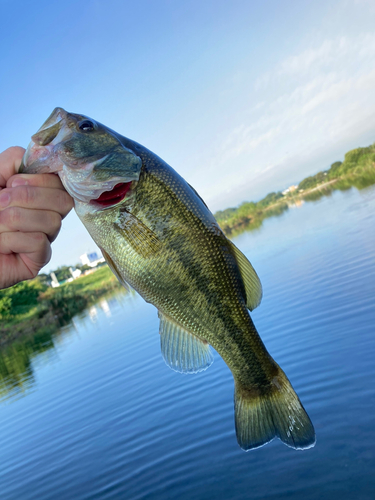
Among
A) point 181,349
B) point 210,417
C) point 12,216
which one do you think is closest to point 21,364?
point 210,417

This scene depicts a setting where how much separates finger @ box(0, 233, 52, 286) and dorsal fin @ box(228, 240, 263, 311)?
1230mm

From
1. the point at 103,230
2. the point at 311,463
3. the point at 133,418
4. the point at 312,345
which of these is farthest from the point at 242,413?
the point at 133,418

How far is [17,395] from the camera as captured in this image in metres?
22.2

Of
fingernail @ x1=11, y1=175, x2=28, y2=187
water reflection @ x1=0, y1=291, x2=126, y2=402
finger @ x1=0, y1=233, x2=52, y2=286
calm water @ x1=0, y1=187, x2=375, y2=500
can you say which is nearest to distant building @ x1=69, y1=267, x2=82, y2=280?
water reflection @ x1=0, y1=291, x2=126, y2=402

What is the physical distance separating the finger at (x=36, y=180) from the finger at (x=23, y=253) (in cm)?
29

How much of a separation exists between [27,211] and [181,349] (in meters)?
1.37

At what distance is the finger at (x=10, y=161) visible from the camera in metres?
2.62

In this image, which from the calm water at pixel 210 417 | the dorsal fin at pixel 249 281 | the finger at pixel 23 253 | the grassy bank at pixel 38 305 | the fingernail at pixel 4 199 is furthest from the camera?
the grassy bank at pixel 38 305

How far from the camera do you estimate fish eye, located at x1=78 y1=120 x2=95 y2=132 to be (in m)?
2.70

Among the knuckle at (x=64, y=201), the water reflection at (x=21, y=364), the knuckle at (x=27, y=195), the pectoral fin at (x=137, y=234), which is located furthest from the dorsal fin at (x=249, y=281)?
the water reflection at (x=21, y=364)

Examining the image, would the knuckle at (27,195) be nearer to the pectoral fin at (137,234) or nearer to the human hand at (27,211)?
the human hand at (27,211)

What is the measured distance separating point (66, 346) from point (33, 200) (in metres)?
29.7

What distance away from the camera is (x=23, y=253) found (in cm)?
263

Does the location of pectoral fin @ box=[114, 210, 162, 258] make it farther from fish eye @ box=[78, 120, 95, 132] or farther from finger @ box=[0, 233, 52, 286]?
fish eye @ box=[78, 120, 95, 132]
